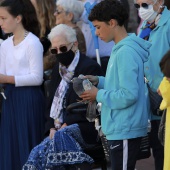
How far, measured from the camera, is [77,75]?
224 inches

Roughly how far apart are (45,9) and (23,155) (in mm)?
1732

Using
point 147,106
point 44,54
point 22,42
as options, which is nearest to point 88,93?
point 147,106

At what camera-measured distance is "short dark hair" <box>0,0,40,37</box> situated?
621 centimetres

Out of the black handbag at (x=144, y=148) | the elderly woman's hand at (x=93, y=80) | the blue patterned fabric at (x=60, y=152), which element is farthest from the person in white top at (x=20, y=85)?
the black handbag at (x=144, y=148)

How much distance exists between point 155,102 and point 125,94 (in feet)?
1.51

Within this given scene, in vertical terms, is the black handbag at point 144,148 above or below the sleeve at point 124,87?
below

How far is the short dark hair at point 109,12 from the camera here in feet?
15.5

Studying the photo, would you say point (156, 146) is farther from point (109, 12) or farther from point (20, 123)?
point (20, 123)

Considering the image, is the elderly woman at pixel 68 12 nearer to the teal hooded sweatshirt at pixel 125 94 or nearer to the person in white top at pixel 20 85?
the person in white top at pixel 20 85

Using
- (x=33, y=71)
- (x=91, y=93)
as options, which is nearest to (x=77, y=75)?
(x=33, y=71)

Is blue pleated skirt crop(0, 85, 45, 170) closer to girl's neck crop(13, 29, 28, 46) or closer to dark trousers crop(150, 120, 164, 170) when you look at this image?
girl's neck crop(13, 29, 28, 46)

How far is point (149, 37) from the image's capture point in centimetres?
521

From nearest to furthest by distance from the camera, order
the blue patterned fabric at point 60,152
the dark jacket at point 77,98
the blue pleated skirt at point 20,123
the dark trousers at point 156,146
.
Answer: the dark trousers at point 156,146, the blue patterned fabric at point 60,152, the dark jacket at point 77,98, the blue pleated skirt at point 20,123

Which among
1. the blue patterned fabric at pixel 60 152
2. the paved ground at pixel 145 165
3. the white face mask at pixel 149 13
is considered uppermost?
the white face mask at pixel 149 13
